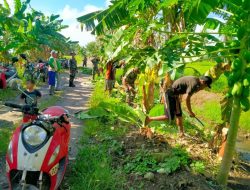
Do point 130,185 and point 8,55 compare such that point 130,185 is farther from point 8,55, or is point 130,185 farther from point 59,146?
point 8,55

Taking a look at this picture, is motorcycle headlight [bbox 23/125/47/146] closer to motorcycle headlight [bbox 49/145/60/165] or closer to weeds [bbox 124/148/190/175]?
motorcycle headlight [bbox 49/145/60/165]

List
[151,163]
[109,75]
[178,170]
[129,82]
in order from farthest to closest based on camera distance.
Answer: [109,75], [129,82], [151,163], [178,170]

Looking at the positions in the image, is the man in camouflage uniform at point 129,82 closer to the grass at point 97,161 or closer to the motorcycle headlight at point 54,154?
the grass at point 97,161

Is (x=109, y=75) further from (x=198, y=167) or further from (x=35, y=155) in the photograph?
(x=35, y=155)

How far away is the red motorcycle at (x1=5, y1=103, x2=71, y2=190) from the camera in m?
3.84

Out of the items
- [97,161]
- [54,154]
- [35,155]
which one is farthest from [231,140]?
[35,155]

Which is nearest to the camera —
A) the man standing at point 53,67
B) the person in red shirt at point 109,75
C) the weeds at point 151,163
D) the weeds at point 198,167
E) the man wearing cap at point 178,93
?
the weeds at point 151,163

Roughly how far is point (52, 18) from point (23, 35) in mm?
2171

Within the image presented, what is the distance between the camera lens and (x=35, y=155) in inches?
152

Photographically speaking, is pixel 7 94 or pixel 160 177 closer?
pixel 160 177

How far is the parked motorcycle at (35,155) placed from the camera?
384 centimetres

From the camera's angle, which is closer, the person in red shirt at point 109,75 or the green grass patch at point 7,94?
the green grass patch at point 7,94

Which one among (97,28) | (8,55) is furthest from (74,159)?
(8,55)

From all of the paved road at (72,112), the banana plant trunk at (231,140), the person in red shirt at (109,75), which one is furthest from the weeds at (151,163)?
the person in red shirt at (109,75)
